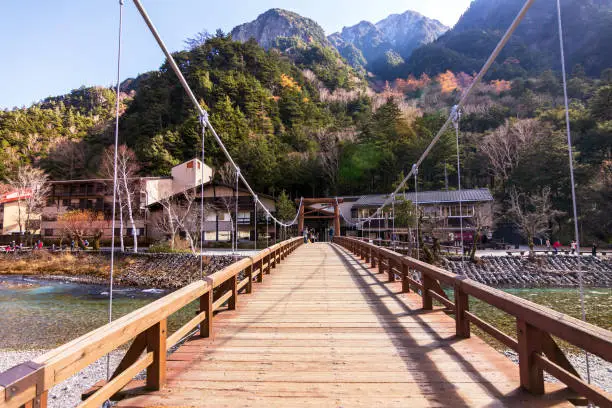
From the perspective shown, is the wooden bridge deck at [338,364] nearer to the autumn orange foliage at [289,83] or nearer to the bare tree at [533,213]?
the bare tree at [533,213]

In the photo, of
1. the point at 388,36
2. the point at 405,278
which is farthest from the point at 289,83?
the point at 388,36

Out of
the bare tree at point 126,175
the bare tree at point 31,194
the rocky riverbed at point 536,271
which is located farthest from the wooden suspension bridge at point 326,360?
the bare tree at point 31,194

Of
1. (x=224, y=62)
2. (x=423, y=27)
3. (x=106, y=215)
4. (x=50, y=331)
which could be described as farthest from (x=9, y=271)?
(x=423, y=27)

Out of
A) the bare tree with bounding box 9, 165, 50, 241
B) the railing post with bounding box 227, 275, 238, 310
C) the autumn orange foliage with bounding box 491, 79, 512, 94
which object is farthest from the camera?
the autumn orange foliage with bounding box 491, 79, 512, 94

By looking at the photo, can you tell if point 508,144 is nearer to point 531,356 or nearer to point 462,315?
point 462,315

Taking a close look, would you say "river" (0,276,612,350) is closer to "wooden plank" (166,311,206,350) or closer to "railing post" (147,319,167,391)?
"wooden plank" (166,311,206,350)

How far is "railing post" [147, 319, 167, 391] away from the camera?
1963 mm

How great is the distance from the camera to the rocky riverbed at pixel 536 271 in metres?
16.5

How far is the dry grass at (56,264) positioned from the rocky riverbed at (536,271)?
2140 cm

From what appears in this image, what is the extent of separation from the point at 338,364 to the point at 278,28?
104 metres

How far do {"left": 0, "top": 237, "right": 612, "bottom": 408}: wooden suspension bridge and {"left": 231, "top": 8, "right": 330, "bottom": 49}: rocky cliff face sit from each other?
312 feet

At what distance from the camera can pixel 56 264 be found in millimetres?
20641

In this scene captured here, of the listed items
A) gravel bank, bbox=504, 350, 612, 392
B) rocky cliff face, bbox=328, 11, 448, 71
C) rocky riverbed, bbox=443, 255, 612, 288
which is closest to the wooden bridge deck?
gravel bank, bbox=504, 350, 612, 392

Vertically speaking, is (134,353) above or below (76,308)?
above
